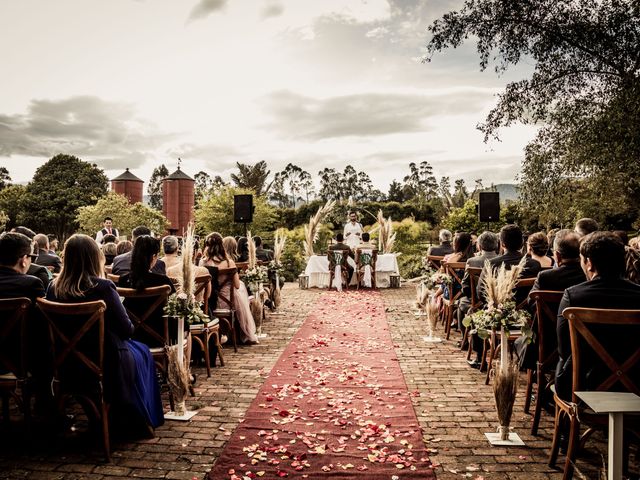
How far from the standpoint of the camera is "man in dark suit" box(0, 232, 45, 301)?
138 inches

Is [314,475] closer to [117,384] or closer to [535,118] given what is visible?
[117,384]

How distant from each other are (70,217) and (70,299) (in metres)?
45.3

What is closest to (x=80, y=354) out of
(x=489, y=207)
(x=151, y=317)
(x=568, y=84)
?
(x=151, y=317)

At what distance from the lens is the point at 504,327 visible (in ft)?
12.9

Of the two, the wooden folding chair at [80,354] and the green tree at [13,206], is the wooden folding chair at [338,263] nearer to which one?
the wooden folding chair at [80,354]

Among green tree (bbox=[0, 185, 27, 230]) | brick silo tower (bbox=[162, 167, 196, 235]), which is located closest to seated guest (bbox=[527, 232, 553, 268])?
brick silo tower (bbox=[162, 167, 196, 235])

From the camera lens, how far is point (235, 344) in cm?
673

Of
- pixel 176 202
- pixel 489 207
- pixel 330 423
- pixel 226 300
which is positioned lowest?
pixel 330 423

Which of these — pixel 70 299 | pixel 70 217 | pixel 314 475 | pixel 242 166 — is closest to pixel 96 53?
pixel 70 299

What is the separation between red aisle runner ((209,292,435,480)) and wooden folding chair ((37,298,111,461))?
3.45ft

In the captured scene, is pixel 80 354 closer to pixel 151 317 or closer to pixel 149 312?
pixel 149 312

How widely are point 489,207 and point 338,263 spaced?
15.5ft

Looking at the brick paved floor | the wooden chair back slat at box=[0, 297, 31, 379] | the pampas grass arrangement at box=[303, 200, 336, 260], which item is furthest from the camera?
A: the pampas grass arrangement at box=[303, 200, 336, 260]

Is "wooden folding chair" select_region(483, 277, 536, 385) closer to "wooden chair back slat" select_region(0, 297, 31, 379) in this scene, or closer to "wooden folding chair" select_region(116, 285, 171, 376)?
"wooden folding chair" select_region(116, 285, 171, 376)
